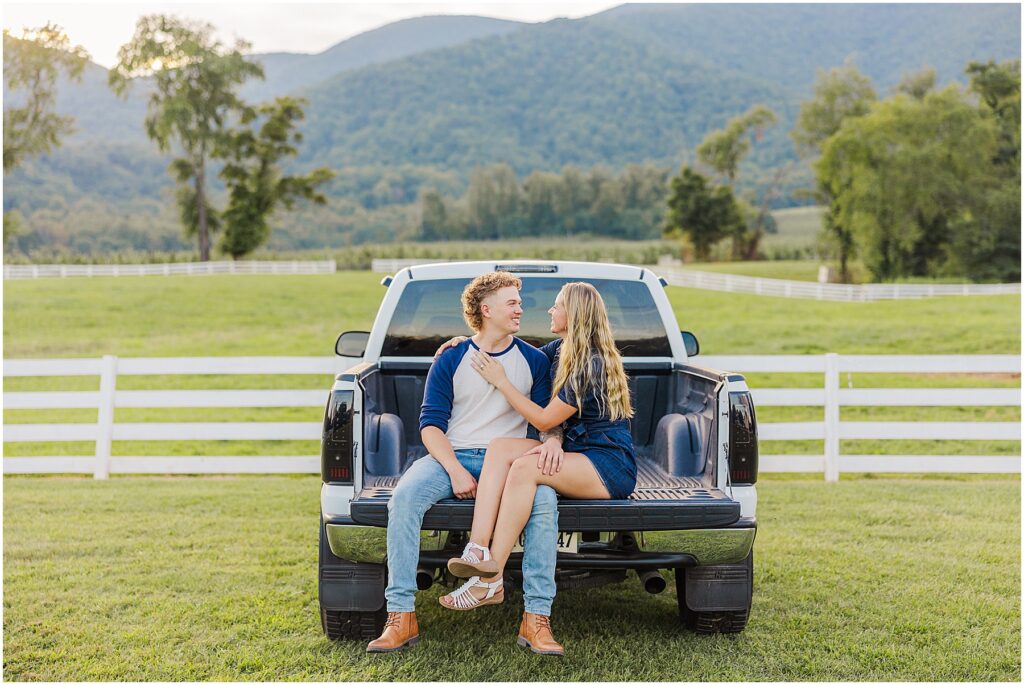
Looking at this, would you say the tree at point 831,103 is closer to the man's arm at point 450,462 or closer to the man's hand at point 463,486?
the man's arm at point 450,462

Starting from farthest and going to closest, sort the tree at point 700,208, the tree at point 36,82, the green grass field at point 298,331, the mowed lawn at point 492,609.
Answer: the tree at point 700,208 < the tree at point 36,82 < the green grass field at point 298,331 < the mowed lawn at point 492,609

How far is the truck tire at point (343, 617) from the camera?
15.7 feet

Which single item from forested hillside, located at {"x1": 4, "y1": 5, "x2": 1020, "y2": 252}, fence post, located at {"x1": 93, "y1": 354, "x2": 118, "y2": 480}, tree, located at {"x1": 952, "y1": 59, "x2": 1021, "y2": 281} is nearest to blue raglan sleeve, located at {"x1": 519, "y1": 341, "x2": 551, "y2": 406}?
fence post, located at {"x1": 93, "y1": 354, "x2": 118, "y2": 480}

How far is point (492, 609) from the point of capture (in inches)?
218

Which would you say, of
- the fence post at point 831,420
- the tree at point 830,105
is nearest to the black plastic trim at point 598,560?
the fence post at point 831,420

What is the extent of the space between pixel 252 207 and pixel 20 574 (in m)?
49.5

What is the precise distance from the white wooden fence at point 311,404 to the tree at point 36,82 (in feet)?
126

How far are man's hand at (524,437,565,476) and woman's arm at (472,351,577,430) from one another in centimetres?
14

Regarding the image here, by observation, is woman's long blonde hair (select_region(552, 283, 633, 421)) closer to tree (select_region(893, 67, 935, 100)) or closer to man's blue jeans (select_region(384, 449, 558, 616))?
man's blue jeans (select_region(384, 449, 558, 616))

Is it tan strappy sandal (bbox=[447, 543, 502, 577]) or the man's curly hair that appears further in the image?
the man's curly hair

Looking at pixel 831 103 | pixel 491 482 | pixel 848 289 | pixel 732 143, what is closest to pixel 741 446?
pixel 491 482

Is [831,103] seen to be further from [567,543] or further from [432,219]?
[567,543]

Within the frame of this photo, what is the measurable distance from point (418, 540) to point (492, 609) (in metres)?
1.32

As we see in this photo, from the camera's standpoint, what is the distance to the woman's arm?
4613 millimetres
